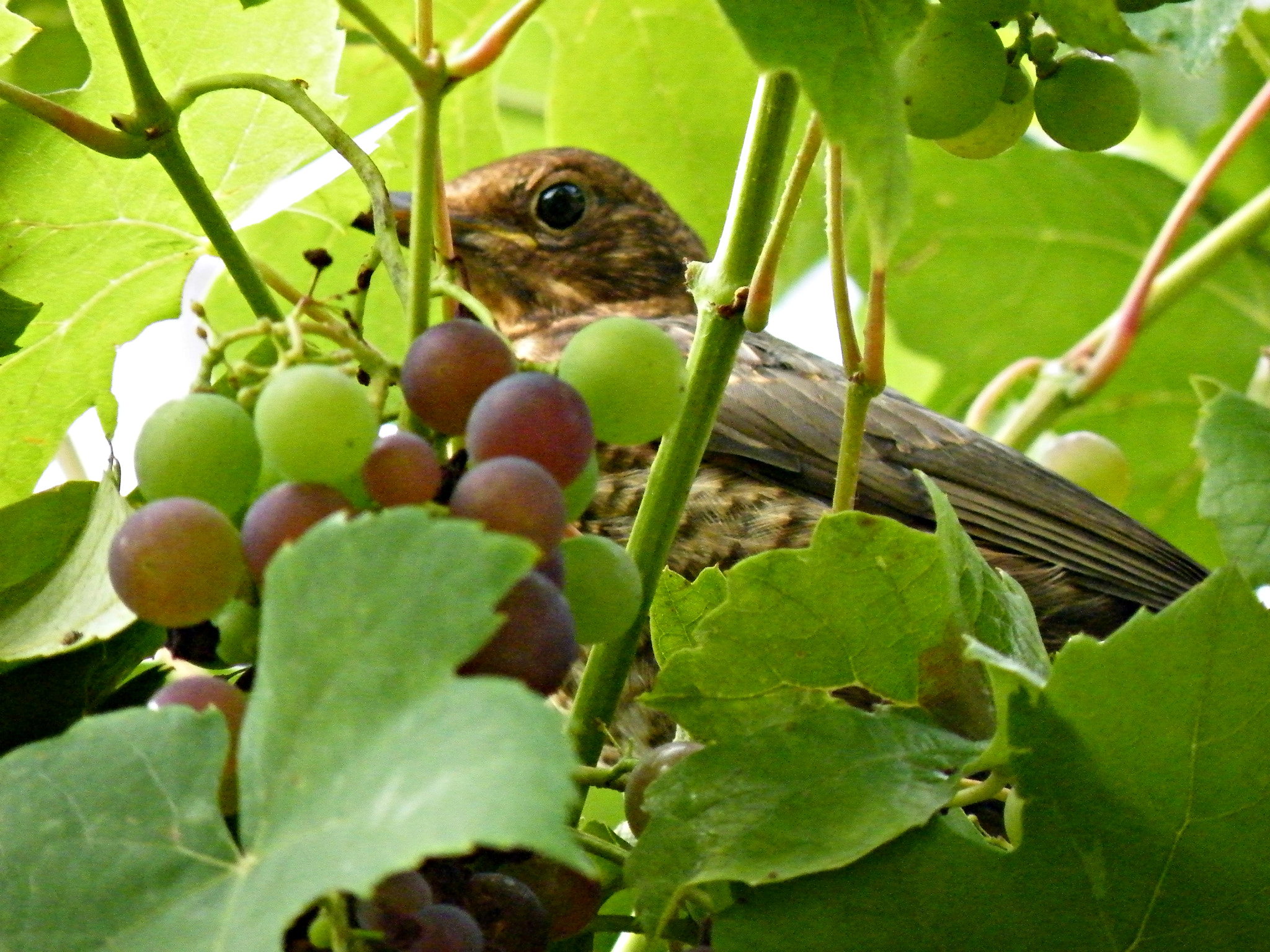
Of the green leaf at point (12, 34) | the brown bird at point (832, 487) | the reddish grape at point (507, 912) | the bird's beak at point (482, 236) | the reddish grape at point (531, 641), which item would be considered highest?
the green leaf at point (12, 34)

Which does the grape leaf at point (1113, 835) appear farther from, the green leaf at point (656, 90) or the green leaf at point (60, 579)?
the green leaf at point (656, 90)

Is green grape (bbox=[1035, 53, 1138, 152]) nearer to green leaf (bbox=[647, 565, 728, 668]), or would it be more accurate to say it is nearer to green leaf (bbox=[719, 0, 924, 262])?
green leaf (bbox=[719, 0, 924, 262])

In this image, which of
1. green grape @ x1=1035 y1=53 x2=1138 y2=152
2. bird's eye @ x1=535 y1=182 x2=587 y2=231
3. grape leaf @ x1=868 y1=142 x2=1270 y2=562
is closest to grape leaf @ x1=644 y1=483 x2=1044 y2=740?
green grape @ x1=1035 y1=53 x2=1138 y2=152

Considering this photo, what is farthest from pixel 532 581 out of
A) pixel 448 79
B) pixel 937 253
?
pixel 937 253

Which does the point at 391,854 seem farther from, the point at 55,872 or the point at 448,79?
the point at 448,79

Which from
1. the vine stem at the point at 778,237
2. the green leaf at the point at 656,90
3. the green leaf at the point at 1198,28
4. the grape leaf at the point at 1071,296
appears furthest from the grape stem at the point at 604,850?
the grape leaf at the point at 1071,296

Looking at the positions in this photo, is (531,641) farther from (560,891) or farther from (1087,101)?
(1087,101)

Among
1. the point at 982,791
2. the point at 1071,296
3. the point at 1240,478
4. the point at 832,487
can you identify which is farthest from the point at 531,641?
the point at 1071,296
